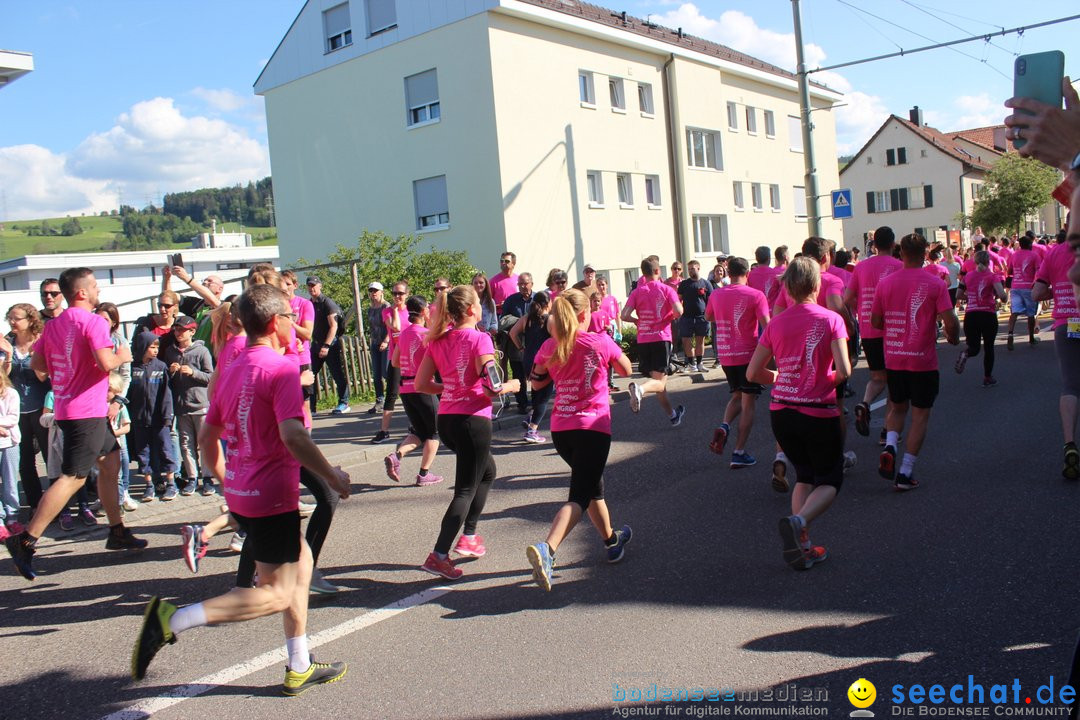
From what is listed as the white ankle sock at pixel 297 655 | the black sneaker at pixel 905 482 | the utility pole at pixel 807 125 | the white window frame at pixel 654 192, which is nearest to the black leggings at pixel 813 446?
the black sneaker at pixel 905 482

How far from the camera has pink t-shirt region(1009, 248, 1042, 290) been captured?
51.3 ft

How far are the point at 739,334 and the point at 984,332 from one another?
6.26 metres

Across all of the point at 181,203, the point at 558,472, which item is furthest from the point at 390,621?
the point at 181,203

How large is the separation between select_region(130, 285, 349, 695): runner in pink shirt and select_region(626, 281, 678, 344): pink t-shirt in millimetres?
7430

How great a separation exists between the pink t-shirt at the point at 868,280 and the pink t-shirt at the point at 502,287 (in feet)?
19.0

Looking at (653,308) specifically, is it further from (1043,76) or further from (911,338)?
(1043,76)

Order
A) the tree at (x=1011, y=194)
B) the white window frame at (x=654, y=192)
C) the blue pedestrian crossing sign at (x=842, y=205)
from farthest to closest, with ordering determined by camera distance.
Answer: the tree at (x=1011, y=194) → the white window frame at (x=654, y=192) → the blue pedestrian crossing sign at (x=842, y=205)

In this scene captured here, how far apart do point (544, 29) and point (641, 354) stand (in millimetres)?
18339

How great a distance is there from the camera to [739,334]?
334 inches

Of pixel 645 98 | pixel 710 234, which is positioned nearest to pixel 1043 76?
pixel 645 98

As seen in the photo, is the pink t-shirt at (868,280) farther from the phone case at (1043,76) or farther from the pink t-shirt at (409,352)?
the phone case at (1043,76)

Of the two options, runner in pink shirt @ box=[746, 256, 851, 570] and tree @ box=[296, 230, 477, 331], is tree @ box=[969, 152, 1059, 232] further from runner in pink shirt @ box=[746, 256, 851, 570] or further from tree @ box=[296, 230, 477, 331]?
runner in pink shirt @ box=[746, 256, 851, 570]

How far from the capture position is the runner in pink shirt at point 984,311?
12.6 m

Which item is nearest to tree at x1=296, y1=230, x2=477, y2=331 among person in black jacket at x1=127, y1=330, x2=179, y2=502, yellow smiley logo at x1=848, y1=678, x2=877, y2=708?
person in black jacket at x1=127, y1=330, x2=179, y2=502
